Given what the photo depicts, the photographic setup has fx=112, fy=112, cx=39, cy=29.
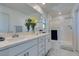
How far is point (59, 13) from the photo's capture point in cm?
462

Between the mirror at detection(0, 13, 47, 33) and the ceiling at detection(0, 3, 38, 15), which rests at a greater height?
the ceiling at detection(0, 3, 38, 15)

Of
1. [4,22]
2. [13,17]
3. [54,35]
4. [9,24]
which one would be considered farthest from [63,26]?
[4,22]

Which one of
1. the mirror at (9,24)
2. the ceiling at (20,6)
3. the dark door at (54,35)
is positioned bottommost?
the dark door at (54,35)

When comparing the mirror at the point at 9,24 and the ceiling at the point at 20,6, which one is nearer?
the mirror at the point at 9,24

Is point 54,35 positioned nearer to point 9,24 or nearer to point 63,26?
point 63,26

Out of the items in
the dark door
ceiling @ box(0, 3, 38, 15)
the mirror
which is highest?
ceiling @ box(0, 3, 38, 15)

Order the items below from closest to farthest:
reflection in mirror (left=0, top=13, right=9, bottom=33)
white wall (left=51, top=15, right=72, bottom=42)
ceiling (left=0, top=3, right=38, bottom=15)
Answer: reflection in mirror (left=0, top=13, right=9, bottom=33) < ceiling (left=0, top=3, right=38, bottom=15) < white wall (left=51, top=15, right=72, bottom=42)

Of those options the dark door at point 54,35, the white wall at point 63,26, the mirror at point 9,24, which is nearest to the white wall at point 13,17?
the mirror at point 9,24

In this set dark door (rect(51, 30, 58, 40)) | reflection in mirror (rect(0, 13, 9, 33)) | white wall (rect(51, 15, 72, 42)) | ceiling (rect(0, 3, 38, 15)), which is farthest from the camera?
dark door (rect(51, 30, 58, 40))

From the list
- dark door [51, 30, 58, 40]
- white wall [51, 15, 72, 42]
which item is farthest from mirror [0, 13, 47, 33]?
dark door [51, 30, 58, 40]

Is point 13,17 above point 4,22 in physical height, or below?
above

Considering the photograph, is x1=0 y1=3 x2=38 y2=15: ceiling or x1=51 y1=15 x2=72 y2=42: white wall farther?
x1=51 y1=15 x2=72 y2=42: white wall

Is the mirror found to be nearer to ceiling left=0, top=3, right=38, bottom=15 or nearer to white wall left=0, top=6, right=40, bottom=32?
white wall left=0, top=6, right=40, bottom=32

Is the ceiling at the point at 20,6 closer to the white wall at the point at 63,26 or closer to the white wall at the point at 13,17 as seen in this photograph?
the white wall at the point at 13,17
